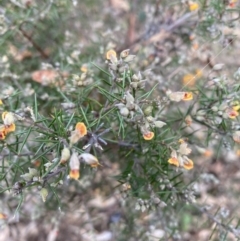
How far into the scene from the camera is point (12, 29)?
2.01 m

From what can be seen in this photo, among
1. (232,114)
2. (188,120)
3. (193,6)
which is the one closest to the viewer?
(232,114)

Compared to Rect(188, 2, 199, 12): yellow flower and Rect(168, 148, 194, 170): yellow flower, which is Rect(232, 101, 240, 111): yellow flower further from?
Rect(188, 2, 199, 12): yellow flower

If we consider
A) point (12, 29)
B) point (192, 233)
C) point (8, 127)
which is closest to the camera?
point (8, 127)

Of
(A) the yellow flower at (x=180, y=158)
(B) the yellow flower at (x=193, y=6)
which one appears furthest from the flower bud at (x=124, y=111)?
(B) the yellow flower at (x=193, y=6)

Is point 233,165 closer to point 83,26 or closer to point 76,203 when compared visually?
point 76,203

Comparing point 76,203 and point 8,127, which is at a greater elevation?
point 8,127

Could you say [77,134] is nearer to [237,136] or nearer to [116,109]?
[116,109]

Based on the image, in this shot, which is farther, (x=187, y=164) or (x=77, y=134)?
(x=187, y=164)

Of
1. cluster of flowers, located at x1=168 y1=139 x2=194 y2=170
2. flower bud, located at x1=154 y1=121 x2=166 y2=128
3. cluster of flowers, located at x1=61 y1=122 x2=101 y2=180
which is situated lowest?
cluster of flowers, located at x1=168 y1=139 x2=194 y2=170

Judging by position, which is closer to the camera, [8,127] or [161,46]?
[8,127]

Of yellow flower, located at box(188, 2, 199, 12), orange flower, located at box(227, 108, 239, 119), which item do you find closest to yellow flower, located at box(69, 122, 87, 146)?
orange flower, located at box(227, 108, 239, 119)

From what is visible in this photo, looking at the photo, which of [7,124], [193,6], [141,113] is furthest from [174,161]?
[193,6]

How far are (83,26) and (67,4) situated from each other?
613 mm

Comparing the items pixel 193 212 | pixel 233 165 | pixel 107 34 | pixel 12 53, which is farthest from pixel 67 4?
pixel 233 165
